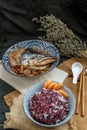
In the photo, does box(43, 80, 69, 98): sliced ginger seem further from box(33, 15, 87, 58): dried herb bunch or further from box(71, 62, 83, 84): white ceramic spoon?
box(33, 15, 87, 58): dried herb bunch

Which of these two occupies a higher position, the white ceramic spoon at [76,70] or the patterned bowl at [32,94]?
the white ceramic spoon at [76,70]

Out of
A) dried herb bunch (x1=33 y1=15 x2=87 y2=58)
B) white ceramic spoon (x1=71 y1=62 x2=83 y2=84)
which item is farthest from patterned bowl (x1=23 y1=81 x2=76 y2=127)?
dried herb bunch (x1=33 y1=15 x2=87 y2=58)

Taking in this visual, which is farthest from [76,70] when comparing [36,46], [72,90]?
[36,46]

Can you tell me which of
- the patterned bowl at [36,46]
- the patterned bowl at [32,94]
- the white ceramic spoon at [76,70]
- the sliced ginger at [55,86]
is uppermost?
Result: the patterned bowl at [36,46]

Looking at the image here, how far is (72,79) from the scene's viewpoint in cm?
111

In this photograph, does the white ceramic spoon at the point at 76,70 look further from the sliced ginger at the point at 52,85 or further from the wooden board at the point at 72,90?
the sliced ginger at the point at 52,85

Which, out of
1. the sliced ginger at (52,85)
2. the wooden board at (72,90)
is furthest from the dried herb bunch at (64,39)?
the sliced ginger at (52,85)

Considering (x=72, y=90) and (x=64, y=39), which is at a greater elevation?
(x=64, y=39)

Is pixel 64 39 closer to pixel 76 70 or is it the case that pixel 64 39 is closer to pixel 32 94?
pixel 76 70

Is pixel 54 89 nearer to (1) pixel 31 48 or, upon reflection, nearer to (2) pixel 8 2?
(1) pixel 31 48

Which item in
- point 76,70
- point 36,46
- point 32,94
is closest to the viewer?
point 32,94

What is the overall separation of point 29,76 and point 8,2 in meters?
0.60

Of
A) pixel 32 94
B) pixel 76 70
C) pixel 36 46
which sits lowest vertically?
pixel 32 94

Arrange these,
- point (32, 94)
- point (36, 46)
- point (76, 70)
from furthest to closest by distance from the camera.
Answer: point (36, 46) < point (76, 70) < point (32, 94)
